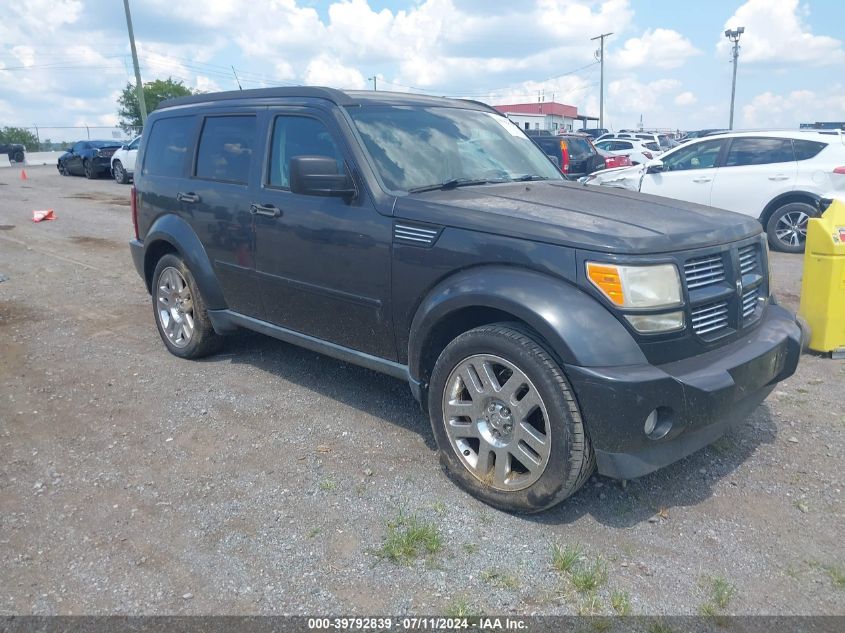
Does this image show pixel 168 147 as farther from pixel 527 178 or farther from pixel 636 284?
pixel 636 284

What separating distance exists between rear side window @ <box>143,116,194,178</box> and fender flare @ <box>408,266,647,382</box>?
9.75 ft

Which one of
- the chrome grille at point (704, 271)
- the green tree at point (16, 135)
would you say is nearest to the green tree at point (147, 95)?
the green tree at point (16, 135)

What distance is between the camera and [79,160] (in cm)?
2547

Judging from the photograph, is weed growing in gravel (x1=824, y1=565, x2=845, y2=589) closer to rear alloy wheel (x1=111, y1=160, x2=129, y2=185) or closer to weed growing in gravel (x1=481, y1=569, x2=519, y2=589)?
weed growing in gravel (x1=481, y1=569, x2=519, y2=589)

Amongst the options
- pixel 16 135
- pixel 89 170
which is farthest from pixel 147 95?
pixel 89 170

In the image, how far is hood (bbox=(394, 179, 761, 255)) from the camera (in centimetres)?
317

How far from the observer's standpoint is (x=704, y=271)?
3324 mm

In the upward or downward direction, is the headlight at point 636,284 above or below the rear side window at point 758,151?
below

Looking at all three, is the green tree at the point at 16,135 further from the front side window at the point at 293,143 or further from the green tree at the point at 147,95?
the front side window at the point at 293,143

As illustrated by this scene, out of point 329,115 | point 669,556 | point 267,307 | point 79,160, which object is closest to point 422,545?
point 669,556

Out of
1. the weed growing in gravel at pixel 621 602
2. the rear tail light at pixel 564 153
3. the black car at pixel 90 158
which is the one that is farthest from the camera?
the black car at pixel 90 158

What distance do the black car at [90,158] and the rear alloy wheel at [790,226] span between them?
70.8 ft

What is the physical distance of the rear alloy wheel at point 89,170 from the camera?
24.8 meters

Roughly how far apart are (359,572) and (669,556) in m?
1.33
